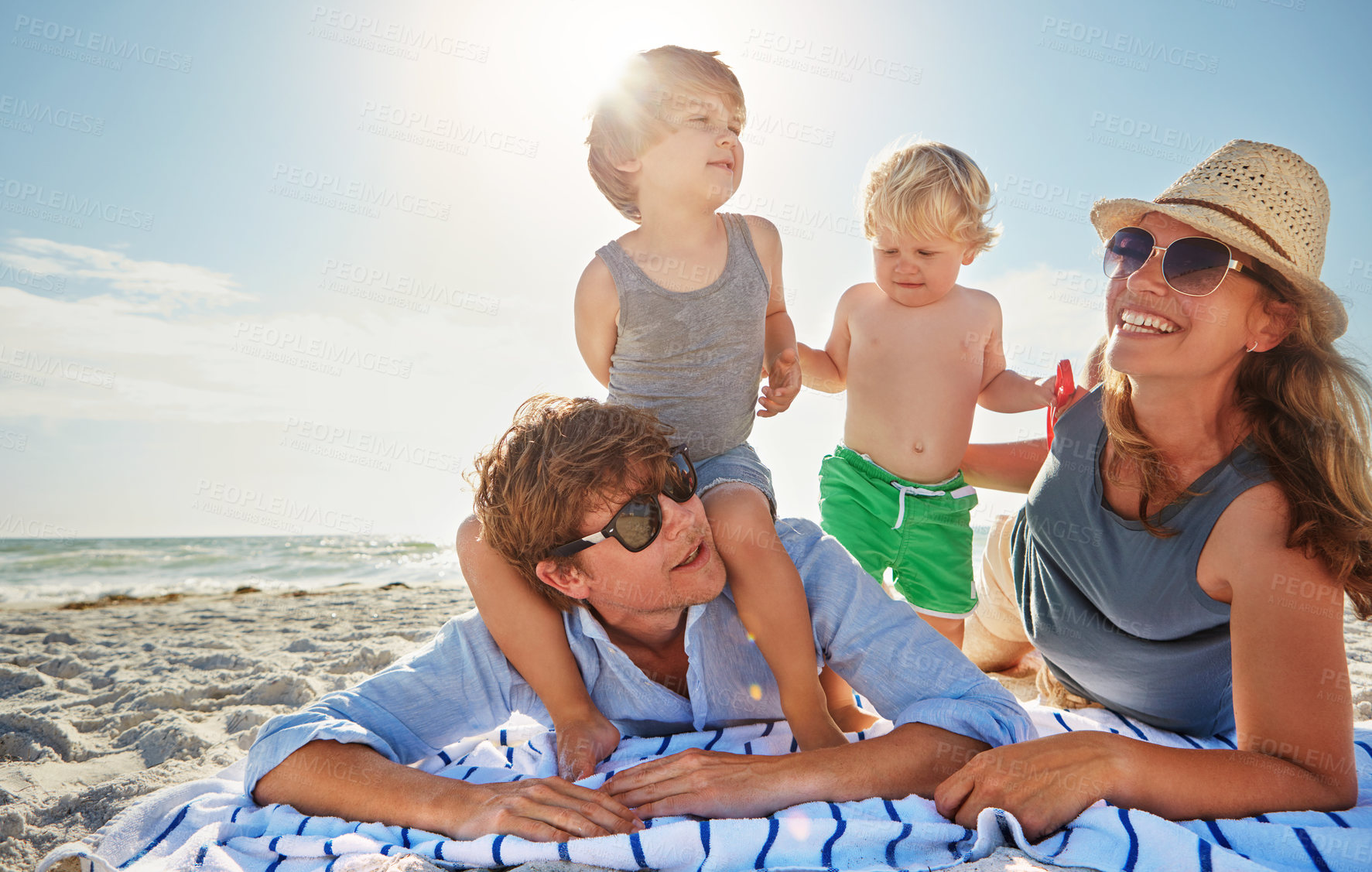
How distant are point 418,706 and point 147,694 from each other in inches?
98.9

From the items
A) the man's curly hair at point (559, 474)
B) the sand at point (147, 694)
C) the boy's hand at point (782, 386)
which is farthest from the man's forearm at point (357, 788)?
the boy's hand at point (782, 386)

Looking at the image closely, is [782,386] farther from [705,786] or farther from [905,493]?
[705,786]

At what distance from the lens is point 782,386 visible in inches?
131

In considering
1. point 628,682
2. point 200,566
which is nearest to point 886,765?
point 628,682

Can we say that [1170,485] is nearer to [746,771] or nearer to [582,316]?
[746,771]

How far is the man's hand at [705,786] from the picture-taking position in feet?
6.73

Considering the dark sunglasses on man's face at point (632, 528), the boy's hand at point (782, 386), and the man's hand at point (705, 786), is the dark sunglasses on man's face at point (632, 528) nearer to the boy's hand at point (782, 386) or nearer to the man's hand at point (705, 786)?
the man's hand at point (705, 786)

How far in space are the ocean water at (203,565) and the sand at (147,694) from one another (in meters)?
6.97

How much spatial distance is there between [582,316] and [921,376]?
5.93 feet

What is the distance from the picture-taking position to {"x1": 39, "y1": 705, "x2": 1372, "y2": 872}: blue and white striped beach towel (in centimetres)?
179

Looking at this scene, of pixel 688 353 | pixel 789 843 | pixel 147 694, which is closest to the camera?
pixel 789 843

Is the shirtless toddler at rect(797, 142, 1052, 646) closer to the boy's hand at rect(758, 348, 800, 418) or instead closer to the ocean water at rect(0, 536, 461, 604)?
the boy's hand at rect(758, 348, 800, 418)

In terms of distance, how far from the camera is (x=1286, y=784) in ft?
6.68

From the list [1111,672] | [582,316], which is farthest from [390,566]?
[1111,672]
